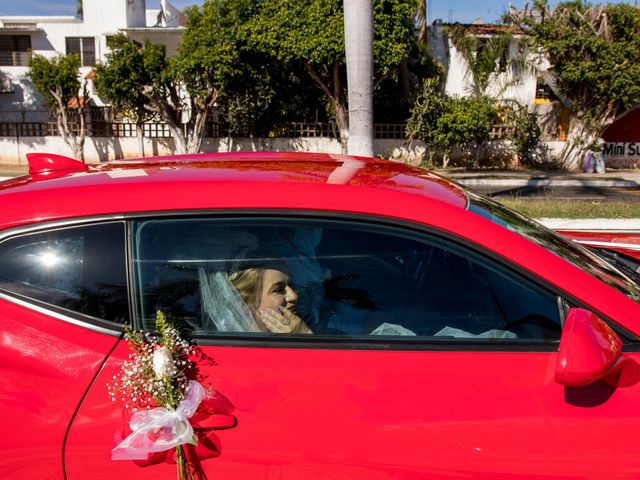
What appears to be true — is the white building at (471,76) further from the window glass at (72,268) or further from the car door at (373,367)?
the window glass at (72,268)

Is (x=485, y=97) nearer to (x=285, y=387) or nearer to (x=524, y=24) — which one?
(x=524, y=24)

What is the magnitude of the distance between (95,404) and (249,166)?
1.07 m

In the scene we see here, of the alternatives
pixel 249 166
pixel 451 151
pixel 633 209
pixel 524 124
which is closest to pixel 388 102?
pixel 451 151

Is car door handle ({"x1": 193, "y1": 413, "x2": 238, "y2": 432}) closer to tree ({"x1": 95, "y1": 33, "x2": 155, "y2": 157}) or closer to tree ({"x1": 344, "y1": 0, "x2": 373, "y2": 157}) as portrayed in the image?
tree ({"x1": 344, "y1": 0, "x2": 373, "y2": 157})

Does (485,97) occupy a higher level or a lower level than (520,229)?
higher

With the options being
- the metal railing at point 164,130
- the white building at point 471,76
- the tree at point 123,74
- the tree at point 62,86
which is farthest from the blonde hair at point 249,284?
the tree at point 62,86

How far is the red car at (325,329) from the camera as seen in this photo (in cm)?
177

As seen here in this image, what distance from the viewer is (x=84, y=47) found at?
103ft

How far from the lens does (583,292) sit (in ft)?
6.34

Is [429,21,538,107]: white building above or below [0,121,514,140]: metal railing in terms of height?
above

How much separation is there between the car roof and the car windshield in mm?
106

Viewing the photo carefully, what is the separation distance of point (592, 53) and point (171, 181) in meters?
22.1

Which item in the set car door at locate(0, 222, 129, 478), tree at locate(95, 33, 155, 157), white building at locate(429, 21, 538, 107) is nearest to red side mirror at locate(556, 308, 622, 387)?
car door at locate(0, 222, 129, 478)

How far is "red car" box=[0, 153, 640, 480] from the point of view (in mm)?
1767
